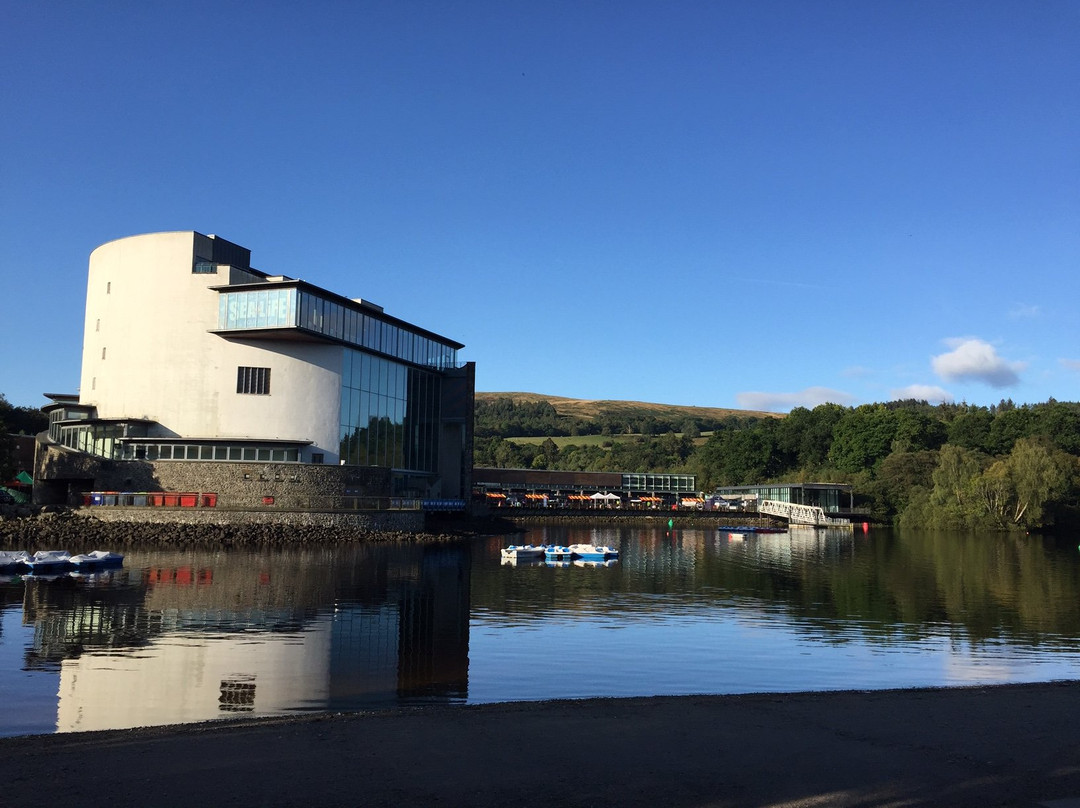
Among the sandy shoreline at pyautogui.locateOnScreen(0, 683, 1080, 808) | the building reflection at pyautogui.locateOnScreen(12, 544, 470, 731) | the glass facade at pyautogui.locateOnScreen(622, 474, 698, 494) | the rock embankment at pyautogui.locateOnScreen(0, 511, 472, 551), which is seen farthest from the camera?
the glass facade at pyautogui.locateOnScreen(622, 474, 698, 494)

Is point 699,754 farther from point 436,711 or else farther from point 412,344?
point 412,344

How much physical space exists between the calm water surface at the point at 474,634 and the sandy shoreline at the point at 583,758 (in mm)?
4188

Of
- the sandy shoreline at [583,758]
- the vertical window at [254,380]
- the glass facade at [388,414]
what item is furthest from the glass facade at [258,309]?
the sandy shoreline at [583,758]

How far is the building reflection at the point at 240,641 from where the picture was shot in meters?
16.6

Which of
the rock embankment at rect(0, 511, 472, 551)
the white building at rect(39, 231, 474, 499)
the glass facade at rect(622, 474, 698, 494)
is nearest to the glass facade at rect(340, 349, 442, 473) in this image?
the white building at rect(39, 231, 474, 499)

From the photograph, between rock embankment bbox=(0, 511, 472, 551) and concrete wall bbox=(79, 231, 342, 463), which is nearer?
rock embankment bbox=(0, 511, 472, 551)

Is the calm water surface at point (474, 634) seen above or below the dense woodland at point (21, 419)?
below

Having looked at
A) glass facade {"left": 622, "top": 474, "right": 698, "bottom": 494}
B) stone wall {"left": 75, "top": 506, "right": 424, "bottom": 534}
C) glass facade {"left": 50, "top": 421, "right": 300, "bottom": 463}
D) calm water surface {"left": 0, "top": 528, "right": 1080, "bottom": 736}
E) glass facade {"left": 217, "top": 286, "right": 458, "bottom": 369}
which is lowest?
calm water surface {"left": 0, "top": 528, "right": 1080, "bottom": 736}

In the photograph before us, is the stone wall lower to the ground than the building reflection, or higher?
higher

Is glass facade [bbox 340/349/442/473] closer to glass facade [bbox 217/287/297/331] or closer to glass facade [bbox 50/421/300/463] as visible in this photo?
glass facade [bbox 50/421/300/463]

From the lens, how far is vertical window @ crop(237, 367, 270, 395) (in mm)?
70062

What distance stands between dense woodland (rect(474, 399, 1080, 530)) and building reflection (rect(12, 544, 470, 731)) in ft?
266

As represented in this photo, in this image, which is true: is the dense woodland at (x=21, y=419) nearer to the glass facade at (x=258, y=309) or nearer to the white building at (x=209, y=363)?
the white building at (x=209, y=363)

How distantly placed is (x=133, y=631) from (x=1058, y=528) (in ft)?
360
